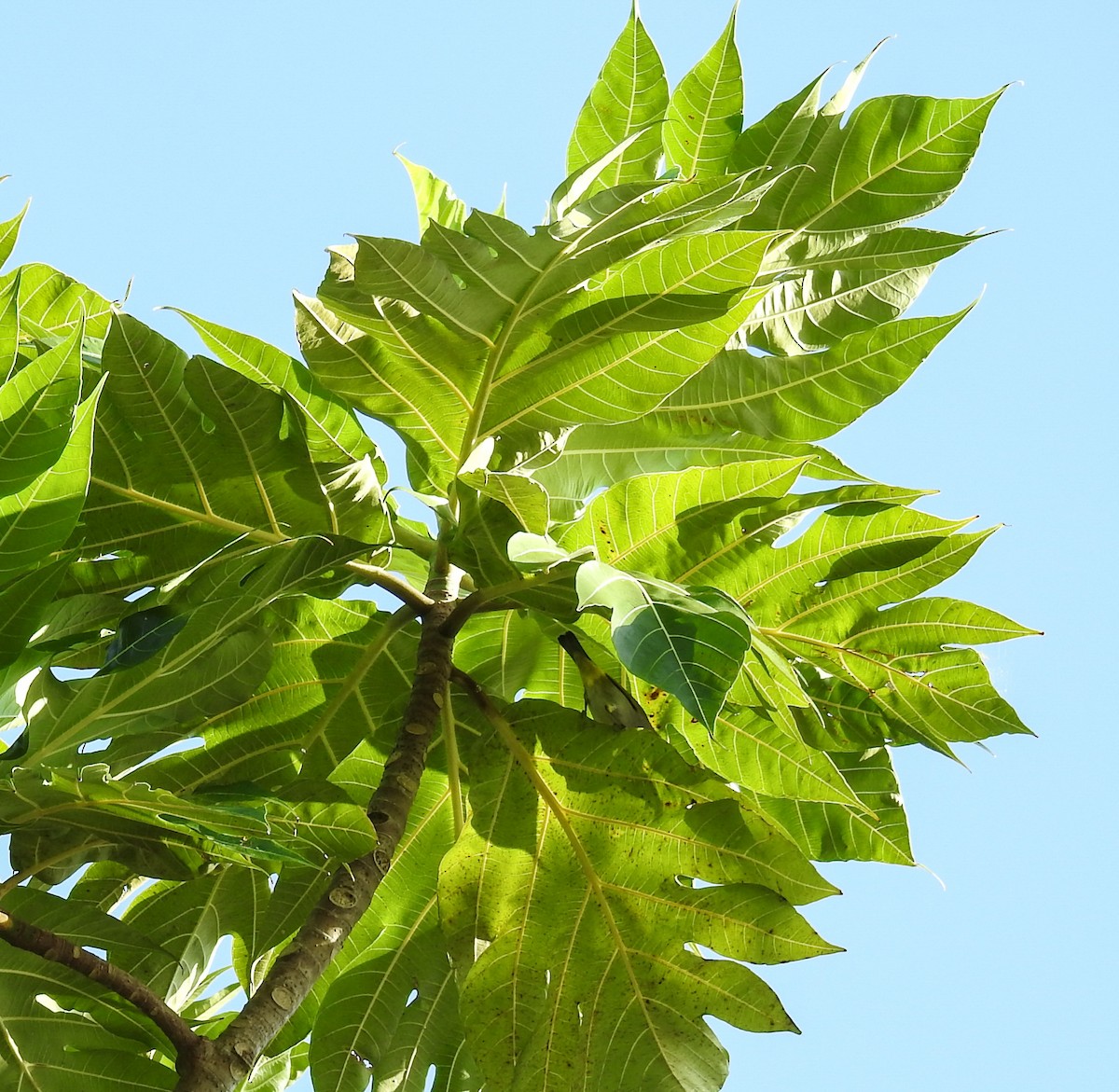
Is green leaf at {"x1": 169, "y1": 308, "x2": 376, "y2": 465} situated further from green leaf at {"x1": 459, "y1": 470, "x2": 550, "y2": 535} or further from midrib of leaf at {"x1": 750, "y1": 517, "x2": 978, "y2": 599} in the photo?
midrib of leaf at {"x1": 750, "y1": 517, "x2": 978, "y2": 599}

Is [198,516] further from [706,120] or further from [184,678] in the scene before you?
[706,120]

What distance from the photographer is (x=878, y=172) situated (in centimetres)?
148

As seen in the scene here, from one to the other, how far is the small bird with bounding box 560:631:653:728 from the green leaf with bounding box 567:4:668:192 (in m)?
0.64

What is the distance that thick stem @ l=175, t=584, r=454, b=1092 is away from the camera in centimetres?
95

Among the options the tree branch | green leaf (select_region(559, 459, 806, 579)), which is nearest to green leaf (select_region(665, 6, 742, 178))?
green leaf (select_region(559, 459, 806, 579))

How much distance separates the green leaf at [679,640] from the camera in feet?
3.09

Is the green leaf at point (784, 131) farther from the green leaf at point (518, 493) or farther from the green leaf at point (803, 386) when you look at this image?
the green leaf at point (518, 493)

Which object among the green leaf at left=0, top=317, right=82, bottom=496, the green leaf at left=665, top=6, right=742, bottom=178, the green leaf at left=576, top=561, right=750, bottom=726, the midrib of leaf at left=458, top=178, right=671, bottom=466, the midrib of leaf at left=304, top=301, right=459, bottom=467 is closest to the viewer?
the green leaf at left=576, top=561, right=750, bottom=726

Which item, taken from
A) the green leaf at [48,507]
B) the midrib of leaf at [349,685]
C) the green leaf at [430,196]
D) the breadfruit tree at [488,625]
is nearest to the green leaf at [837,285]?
the breadfruit tree at [488,625]

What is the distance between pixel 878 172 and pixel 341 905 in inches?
41.9

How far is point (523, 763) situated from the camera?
133cm

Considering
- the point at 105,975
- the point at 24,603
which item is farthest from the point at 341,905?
the point at 24,603

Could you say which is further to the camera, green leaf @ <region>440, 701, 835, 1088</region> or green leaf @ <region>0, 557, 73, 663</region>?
green leaf @ <region>440, 701, 835, 1088</region>

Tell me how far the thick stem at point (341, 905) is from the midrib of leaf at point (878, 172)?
0.66m
